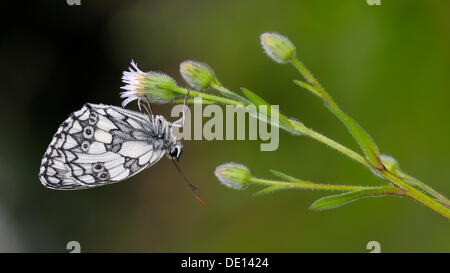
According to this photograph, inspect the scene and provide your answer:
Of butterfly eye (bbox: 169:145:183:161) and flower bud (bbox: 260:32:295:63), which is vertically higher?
flower bud (bbox: 260:32:295:63)

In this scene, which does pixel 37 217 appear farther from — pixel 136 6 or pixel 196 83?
pixel 196 83

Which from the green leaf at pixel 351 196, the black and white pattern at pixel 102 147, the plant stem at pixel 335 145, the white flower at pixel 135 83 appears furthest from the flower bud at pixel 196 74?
the green leaf at pixel 351 196

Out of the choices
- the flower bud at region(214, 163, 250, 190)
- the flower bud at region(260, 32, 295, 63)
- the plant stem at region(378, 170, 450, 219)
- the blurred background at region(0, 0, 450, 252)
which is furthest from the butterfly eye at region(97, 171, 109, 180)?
the blurred background at region(0, 0, 450, 252)

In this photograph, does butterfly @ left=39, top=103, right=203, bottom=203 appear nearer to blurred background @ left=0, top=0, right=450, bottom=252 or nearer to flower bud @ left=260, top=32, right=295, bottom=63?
flower bud @ left=260, top=32, right=295, bottom=63

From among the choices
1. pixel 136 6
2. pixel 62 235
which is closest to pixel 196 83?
pixel 136 6

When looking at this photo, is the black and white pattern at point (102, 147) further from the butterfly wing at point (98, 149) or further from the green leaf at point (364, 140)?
the green leaf at point (364, 140)

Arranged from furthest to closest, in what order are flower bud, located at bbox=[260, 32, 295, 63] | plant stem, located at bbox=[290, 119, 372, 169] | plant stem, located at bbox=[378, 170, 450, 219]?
flower bud, located at bbox=[260, 32, 295, 63], plant stem, located at bbox=[290, 119, 372, 169], plant stem, located at bbox=[378, 170, 450, 219]

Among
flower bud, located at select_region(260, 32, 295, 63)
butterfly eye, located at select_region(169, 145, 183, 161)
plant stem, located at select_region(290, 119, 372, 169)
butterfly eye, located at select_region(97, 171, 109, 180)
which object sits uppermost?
flower bud, located at select_region(260, 32, 295, 63)
